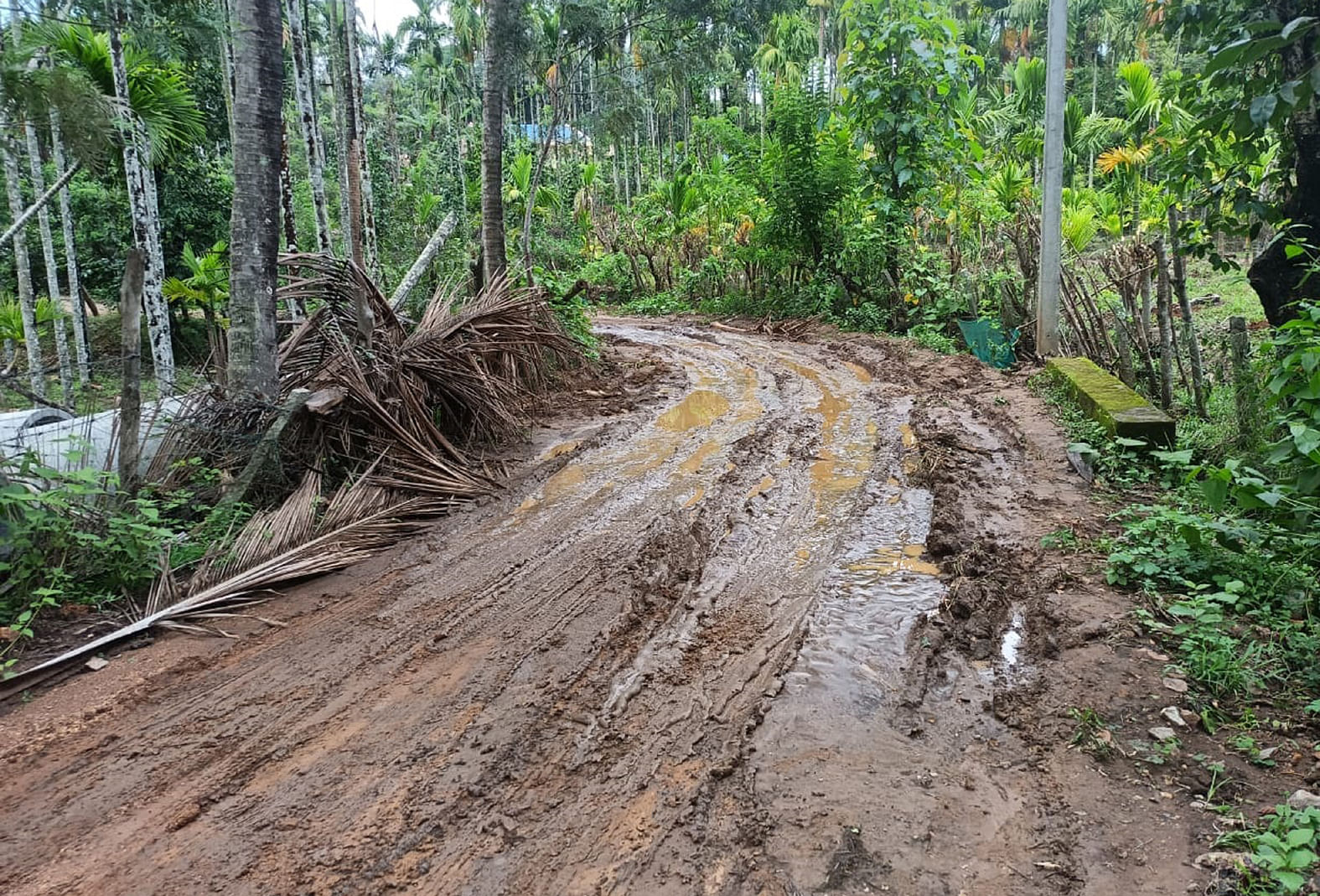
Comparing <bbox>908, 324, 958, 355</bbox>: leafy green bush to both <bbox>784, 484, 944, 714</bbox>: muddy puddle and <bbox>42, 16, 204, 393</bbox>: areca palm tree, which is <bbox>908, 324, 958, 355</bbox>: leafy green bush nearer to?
<bbox>784, 484, 944, 714</bbox>: muddy puddle

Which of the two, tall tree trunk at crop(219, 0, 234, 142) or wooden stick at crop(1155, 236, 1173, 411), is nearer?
wooden stick at crop(1155, 236, 1173, 411)

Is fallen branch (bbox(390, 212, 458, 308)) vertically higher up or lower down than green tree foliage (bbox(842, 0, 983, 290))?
lower down

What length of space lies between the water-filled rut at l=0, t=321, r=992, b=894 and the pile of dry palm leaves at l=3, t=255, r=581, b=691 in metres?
0.45

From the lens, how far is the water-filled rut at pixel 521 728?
2.32m

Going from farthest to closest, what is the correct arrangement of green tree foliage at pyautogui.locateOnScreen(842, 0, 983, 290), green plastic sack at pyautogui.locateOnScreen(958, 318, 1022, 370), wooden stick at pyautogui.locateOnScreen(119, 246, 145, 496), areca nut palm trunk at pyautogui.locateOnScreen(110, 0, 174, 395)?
green tree foliage at pyautogui.locateOnScreen(842, 0, 983, 290) → green plastic sack at pyautogui.locateOnScreen(958, 318, 1022, 370) → areca nut palm trunk at pyautogui.locateOnScreen(110, 0, 174, 395) → wooden stick at pyautogui.locateOnScreen(119, 246, 145, 496)

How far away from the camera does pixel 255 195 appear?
5059mm

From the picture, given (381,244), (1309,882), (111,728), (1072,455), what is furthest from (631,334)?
(1309,882)

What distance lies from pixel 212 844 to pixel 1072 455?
19.3 ft

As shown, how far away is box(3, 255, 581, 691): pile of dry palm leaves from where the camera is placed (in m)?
4.32

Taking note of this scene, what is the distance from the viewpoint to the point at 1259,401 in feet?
16.3

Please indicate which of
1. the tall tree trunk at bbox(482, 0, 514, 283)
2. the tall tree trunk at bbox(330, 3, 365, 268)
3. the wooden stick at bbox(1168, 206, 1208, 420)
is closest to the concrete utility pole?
the wooden stick at bbox(1168, 206, 1208, 420)

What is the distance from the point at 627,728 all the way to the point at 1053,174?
341 inches

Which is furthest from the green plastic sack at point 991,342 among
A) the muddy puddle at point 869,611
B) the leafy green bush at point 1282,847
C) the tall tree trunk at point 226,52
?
the tall tree trunk at point 226,52

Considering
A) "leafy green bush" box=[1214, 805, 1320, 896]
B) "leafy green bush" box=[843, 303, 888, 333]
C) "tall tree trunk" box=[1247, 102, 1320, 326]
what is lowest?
"leafy green bush" box=[1214, 805, 1320, 896]
